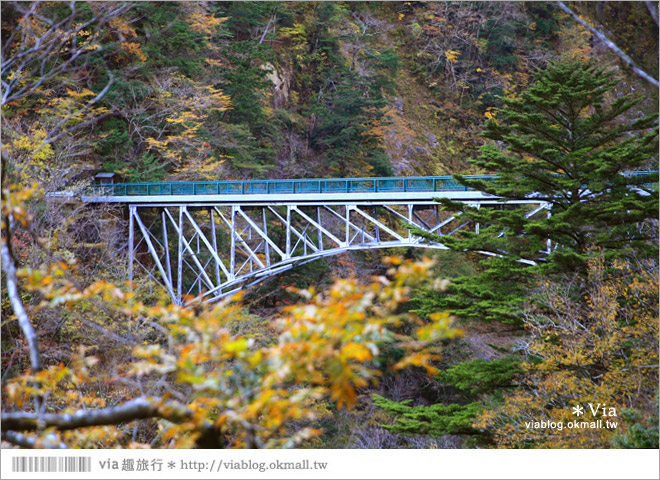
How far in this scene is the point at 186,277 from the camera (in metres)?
20.0

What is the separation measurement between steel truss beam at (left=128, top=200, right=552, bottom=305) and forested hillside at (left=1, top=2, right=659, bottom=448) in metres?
0.98

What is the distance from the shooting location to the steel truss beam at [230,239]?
1545 centimetres

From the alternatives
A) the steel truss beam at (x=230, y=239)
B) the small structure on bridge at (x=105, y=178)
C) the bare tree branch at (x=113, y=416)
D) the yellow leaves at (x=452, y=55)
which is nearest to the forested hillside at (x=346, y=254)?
the bare tree branch at (x=113, y=416)

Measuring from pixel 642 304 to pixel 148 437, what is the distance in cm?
1000

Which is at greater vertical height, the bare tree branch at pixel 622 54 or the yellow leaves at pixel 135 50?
the yellow leaves at pixel 135 50

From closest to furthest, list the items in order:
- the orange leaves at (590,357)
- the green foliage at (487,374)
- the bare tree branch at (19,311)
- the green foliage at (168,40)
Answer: the bare tree branch at (19,311) < the orange leaves at (590,357) < the green foliage at (487,374) < the green foliage at (168,40)

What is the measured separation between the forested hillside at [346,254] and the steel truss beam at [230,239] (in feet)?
3.20

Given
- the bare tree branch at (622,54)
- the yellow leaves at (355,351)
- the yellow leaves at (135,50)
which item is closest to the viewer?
the yellow leaves at (355,351)

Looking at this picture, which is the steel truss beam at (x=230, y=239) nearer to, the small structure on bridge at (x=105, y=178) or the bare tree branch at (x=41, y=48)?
the small structure on bridge at (x=105, y=178)

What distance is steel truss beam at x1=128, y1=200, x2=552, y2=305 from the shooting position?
15453mm

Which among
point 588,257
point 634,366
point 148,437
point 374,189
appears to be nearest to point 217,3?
point 374,189

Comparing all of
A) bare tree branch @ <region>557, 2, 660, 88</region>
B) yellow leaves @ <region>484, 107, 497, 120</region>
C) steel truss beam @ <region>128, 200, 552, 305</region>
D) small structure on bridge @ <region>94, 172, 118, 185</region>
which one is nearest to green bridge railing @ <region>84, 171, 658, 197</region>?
small structure on bridge @ <region>94, 172, 118, 185</region>

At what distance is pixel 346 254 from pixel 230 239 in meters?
5.62

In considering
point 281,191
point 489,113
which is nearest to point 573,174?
point 281,191
